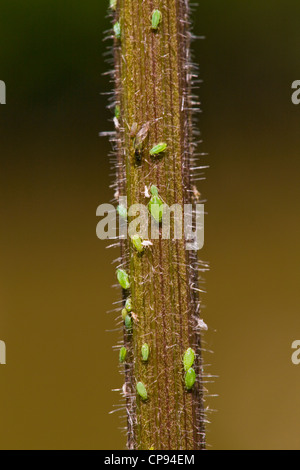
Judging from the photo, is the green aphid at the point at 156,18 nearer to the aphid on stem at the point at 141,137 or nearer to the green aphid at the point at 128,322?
the aphid on stem at the point at 141,137

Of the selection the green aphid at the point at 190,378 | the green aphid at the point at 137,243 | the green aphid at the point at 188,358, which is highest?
the green aphid at the point at 137,243

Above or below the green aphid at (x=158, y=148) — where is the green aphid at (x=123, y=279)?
below

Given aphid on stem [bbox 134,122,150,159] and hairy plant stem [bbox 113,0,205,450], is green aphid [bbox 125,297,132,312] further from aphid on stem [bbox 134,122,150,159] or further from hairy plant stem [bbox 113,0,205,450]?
aphid on stem [bbox 134,122,150,159]

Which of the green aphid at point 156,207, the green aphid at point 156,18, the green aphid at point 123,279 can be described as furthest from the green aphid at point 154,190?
the green aphid at point 156,18

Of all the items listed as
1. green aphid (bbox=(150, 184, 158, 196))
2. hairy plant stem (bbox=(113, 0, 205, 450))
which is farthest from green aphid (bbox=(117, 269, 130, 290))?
green aphid (bbox=(150, 184, 158, 196))

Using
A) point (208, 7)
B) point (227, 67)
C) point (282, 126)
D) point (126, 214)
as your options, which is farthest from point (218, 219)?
point (126, 214)

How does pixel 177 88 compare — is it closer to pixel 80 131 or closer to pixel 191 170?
pixel 191 170

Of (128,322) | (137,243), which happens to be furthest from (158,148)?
(128,322)

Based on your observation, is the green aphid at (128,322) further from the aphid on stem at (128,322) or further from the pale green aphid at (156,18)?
the pale green aphid at (156,18)

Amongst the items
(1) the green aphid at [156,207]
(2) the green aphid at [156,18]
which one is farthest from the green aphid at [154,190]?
(2) the green aphid at [156,18]
